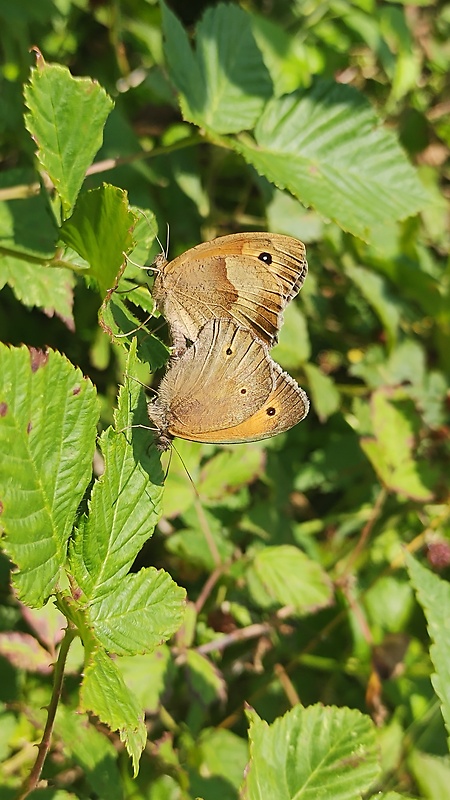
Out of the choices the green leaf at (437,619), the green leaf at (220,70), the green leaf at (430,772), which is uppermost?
the green leaf at (220,70)

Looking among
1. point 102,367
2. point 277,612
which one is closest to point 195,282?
point 102,367

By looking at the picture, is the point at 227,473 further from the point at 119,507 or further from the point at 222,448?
the point at 119,507

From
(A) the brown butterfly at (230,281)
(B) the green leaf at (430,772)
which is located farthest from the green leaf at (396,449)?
(A) the brown butterfly at (230,281)

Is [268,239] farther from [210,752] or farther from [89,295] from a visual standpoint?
[210,752]

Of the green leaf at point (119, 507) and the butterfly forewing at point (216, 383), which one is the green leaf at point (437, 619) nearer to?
the butterfly forewing at point (216, 383)

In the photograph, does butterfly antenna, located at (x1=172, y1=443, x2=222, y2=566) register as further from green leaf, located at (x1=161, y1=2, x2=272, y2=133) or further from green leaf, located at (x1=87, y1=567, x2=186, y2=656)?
green leaf, located at (x1=161, y1=2, x2=272, y2=133)

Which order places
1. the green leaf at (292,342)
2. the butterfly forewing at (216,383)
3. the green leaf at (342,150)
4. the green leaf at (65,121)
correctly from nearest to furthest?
the green leaf at (65,121) → the butterfly forewing at (216,383) → the green leaf at (342,150) → the green leaf at (292,342)

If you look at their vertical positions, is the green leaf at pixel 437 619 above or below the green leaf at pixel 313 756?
above
